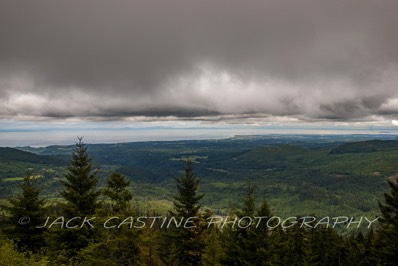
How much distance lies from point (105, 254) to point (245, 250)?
61.7 feet

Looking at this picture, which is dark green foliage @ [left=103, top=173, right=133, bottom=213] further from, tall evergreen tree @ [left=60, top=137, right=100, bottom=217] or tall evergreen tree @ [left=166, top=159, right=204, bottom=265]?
tall evergreen tree @ [left=166, top=159, right=204, bottom=265]

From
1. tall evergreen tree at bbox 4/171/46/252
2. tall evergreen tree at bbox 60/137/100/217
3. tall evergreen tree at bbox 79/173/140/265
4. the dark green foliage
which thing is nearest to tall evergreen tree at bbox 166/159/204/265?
tall evergreen tree at bbox 79/173/140/265

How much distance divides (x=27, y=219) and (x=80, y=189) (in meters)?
9.01

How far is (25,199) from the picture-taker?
3666cm

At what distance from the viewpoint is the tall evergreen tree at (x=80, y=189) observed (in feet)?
106

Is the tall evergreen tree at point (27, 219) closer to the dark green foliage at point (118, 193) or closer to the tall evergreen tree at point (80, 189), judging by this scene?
the tall evergreen tree at point (80, 189)

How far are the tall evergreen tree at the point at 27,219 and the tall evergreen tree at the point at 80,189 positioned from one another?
658 cm

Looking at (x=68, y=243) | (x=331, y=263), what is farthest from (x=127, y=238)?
(x=331, y=263)

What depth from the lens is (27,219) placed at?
3622cm

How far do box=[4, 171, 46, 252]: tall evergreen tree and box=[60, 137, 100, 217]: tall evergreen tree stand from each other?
21.6 ft

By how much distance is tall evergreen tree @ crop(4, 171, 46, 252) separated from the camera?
118 ft

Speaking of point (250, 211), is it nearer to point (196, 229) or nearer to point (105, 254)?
point (196, 229)

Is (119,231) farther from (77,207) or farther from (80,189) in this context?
(80,189)

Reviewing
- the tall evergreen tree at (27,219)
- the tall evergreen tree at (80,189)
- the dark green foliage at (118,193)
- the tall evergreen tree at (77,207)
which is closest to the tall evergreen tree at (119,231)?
the dark green foliage at (118,193)
